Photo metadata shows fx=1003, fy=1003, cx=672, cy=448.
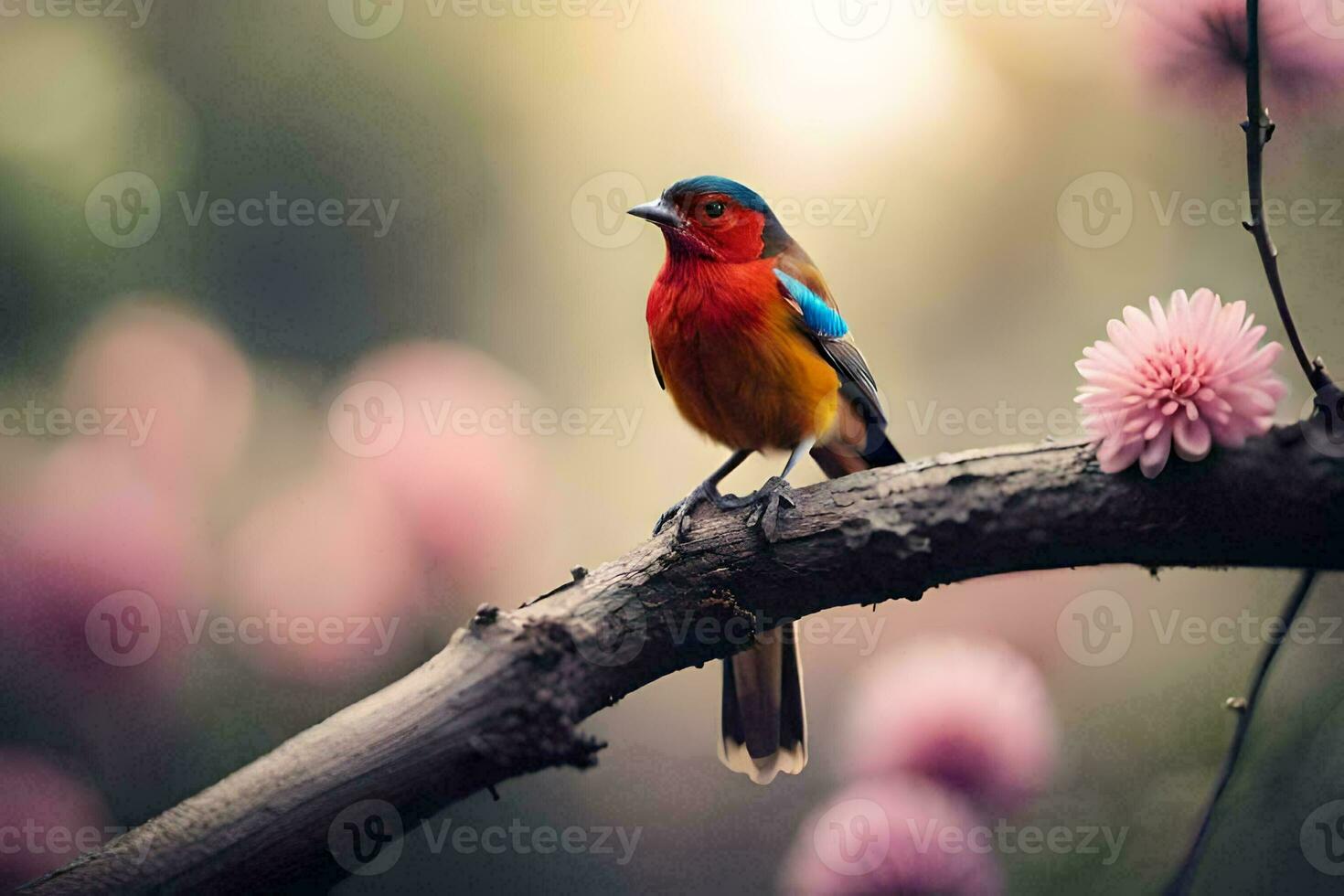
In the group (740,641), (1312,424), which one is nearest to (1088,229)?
(1312,424)

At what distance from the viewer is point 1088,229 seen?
1.34m

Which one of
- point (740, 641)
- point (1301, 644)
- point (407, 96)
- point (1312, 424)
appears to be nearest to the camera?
point (1312, 424)

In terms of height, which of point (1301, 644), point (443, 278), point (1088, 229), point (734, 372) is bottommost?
point (1301, 644)

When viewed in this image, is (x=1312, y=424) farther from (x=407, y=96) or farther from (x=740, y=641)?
(x=407, y=96)

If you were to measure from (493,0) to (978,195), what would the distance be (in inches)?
29.2

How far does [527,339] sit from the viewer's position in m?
1.39
